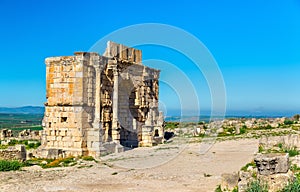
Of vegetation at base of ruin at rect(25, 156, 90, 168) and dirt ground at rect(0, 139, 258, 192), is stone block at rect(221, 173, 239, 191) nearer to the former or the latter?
dirt ground at rect(0, 139, 258, 192)

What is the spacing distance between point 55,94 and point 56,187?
9017 mm

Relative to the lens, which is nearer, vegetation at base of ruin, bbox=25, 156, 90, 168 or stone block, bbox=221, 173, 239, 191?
stone block, bbox=221, 173, 239, 191

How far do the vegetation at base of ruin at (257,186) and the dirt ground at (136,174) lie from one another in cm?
224

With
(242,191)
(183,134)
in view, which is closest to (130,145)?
(183,134)

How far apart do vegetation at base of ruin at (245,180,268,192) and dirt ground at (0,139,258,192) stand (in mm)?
2240

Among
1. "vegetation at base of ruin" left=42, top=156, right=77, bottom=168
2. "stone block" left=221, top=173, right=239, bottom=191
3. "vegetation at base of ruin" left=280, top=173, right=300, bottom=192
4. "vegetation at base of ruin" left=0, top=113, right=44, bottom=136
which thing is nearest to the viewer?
"vegetation at base of ruin" left=280, top=173, right=300, bottom=192

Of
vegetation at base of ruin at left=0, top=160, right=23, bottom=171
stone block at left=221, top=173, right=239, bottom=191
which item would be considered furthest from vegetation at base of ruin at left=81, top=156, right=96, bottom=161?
stone block at left=221, top=173, right=239, bottom=191

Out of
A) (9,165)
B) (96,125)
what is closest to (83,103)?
(96,125)

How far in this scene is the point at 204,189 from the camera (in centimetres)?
1068

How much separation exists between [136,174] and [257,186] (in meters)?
6.06

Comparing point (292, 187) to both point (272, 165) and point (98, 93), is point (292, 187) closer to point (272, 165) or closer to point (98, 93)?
point (272, 165)

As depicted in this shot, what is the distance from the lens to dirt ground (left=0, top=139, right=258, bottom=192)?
1127 centimetres

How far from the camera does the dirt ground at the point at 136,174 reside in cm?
1127

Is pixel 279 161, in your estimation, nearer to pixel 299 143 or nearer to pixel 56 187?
pixel 56 187
